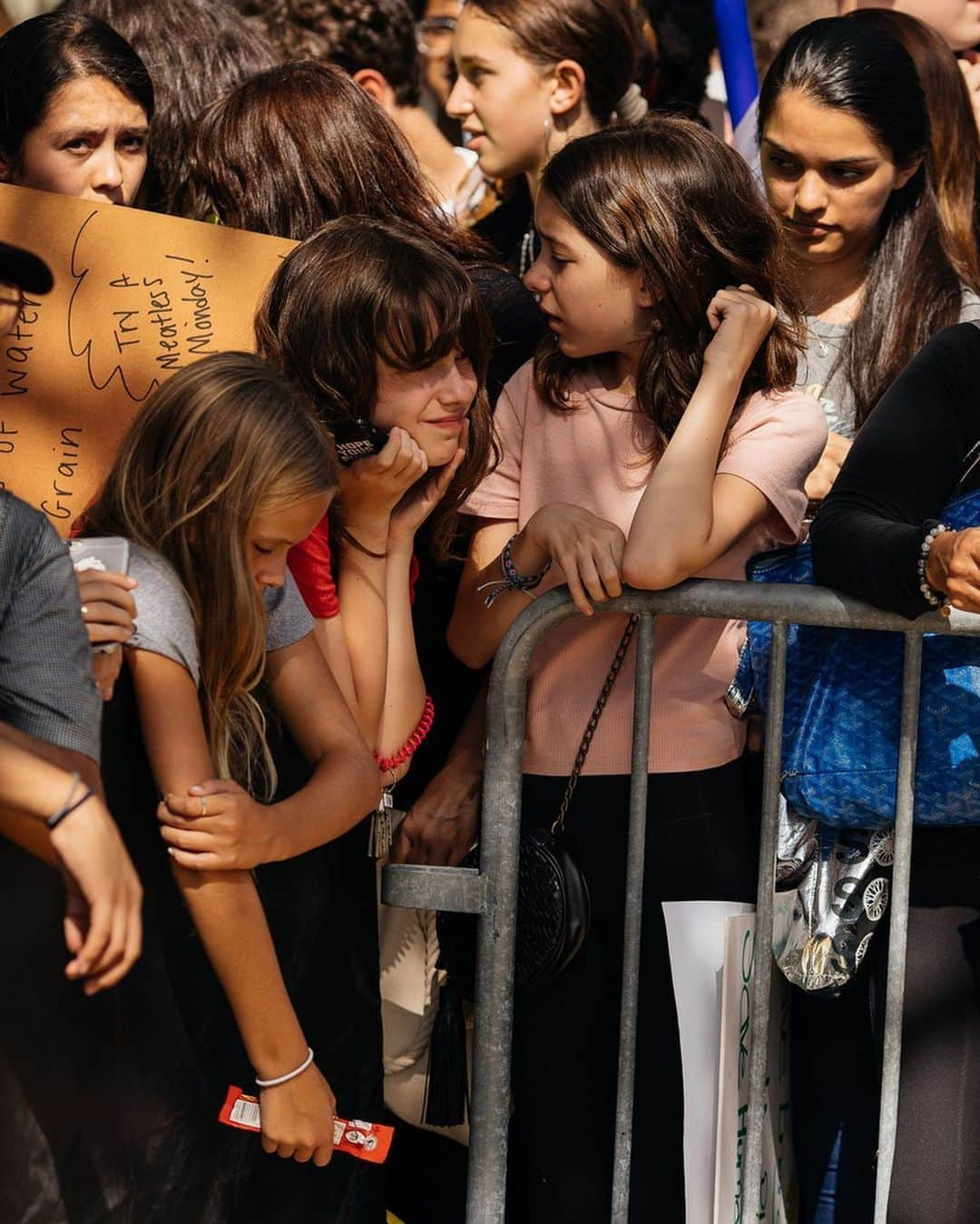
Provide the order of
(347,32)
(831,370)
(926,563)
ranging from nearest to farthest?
(926,563)
(831,370)
(347,32)

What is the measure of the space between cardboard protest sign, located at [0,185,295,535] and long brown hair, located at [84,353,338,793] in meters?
0.32

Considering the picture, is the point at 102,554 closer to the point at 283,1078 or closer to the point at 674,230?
the point at 283,1078

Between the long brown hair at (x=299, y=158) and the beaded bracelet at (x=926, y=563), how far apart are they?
1061mm

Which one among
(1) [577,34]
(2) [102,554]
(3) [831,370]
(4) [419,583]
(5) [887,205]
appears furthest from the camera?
(1) [577,34]

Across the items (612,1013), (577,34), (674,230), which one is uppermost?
(577,34)

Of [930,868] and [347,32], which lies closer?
[930,868]

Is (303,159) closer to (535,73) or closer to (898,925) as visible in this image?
(535,73)

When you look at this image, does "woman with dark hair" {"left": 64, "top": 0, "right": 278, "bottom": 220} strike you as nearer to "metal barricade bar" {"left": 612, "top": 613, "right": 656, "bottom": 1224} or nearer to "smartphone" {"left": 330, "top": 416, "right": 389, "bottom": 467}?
"smartphone" {"left": 330, "top": 416, "right": 389, "bottom": 467}

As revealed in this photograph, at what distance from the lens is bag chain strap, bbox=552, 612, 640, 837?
2.69 meters

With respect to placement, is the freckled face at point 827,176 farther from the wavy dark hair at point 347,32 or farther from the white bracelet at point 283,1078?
the white bracelet at point 283,1078

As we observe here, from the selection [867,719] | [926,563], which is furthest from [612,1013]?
[926,563]

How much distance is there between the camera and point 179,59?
3.41 metres

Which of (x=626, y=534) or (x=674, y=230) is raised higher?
(x=674, y=230)

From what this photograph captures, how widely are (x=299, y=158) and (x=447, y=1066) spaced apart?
159cm
